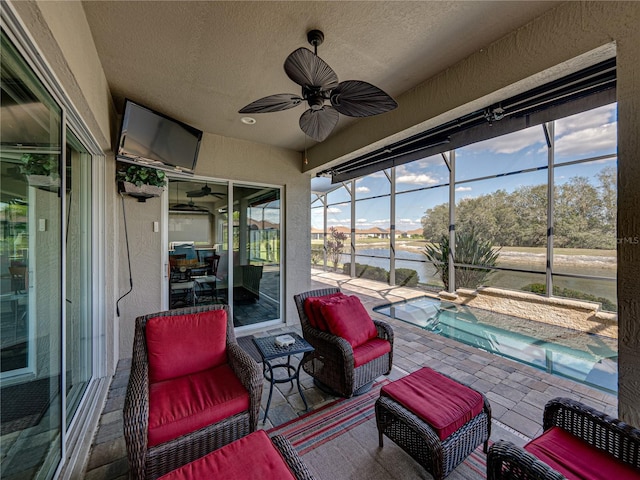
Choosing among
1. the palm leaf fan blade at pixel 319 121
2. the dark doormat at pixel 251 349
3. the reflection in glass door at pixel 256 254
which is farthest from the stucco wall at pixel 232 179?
the palm leaf fan blade at pixel 319 121

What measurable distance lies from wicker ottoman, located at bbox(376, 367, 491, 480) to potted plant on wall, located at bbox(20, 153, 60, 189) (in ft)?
8.40

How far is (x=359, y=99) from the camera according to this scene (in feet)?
6.72

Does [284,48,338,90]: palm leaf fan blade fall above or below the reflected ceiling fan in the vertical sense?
above

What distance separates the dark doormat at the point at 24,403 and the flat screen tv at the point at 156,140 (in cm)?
222

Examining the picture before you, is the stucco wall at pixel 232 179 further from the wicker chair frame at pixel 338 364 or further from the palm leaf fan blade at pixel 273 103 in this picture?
the palm leaf fan blade at pixel 273 103

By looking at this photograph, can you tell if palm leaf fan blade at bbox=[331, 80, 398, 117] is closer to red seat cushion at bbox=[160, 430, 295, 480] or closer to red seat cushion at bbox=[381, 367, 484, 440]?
red seat cushion at bbox=[381, 367, 484, 440]

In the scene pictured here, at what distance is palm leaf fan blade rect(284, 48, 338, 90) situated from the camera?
1.71 metres

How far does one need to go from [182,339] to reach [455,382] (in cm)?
214

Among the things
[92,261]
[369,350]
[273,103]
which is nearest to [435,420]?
[369,350]

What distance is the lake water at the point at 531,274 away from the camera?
4.47m

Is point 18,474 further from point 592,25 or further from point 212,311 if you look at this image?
point 592,25

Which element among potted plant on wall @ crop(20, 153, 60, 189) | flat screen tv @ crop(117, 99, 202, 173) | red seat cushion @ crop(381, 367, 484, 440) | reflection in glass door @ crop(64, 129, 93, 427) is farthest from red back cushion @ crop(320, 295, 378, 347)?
flat screen tv @ crop(117, 99, 202, 173)

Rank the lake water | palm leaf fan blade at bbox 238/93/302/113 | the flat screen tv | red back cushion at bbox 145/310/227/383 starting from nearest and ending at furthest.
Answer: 1. red back cushion at bbox 145/310/227/383
2. palm leaf fan blade at bbox 238/93/302/113
3. the flat screen tv
4. the lake water

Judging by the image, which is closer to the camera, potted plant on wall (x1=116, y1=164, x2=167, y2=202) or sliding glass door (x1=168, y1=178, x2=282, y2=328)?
potted plant on wall (x1=116, y1=164, x2=167, y2=202)
